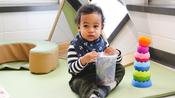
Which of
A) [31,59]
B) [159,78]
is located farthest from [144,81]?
[31,59]

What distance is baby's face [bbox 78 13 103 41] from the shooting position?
1.04 m

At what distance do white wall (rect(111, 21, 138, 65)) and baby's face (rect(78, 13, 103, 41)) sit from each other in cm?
38

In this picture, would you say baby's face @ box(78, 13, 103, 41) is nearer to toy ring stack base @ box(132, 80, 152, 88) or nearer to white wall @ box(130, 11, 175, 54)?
A: toy ring stack base @ box(132, 80, 152, 88)

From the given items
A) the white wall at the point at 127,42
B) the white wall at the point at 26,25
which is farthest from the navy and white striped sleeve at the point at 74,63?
the white wall at the point at 26,25

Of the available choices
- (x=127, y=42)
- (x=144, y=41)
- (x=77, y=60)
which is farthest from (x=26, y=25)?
(x=144, y=41)

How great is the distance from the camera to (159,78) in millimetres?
1243

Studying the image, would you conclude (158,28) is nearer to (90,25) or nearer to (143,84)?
(143,84)

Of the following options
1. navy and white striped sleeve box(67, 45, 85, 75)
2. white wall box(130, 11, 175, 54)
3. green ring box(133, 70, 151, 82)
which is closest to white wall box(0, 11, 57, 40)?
white wall box(130, 11, 175, 54)

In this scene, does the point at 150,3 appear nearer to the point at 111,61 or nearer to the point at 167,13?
the point at 167,13

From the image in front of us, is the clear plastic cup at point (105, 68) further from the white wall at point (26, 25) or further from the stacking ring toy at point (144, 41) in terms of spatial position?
the white wall at point (26, 25)

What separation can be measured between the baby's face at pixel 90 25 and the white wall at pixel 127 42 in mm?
380

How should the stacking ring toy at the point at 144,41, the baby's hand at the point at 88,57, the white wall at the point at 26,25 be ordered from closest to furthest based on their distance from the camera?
1. the baby's hand at the point at 88,57
2. the stacking ring toy at the point at 144,41
3. the white wall at the point at 26,25

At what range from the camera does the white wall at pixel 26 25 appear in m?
1.73

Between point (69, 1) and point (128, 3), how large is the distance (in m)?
0.38
